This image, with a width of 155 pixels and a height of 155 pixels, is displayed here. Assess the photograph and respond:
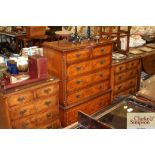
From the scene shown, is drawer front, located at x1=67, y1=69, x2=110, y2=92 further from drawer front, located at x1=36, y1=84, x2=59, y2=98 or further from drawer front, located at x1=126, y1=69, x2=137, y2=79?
drawer front, located at x1=126, y1=69, x2=137, y2=79

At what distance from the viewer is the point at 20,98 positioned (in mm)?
2838

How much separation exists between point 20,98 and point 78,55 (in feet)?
3.62

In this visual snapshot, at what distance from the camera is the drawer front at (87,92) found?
3.65m

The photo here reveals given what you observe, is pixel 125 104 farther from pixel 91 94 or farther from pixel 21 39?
pixel 21 39

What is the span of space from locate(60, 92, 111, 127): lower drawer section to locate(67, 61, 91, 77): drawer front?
22.3 inches

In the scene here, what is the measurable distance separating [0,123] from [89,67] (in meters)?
1.57

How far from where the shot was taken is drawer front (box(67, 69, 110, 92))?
11.7 feet

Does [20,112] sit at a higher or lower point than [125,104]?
lower

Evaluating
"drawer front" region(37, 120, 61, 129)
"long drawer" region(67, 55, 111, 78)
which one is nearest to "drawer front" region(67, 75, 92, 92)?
"long drawer" region(67, 55, 111, 78)

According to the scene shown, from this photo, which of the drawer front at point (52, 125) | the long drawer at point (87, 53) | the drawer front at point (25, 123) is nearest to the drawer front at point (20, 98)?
the drawer front at point (25, 123)

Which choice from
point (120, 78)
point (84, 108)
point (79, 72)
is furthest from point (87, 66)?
point (120, 78)

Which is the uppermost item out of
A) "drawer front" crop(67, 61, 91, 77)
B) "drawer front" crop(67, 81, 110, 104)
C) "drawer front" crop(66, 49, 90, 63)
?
"drawer front" crop(66, 49, 90, 63)
